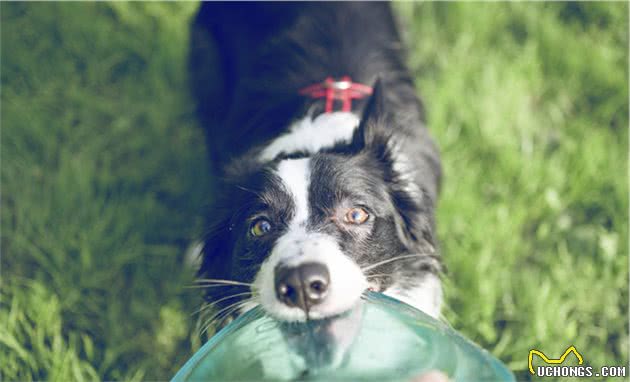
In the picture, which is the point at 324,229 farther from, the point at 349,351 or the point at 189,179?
the point at 189,179

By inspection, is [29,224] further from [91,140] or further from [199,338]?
[199,338]

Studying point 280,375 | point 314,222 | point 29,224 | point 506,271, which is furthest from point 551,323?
point 29,224

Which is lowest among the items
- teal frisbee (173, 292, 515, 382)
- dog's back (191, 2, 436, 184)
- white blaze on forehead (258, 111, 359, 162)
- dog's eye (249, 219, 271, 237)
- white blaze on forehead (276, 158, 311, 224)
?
teal frisbee (173, 292, 515, 382)

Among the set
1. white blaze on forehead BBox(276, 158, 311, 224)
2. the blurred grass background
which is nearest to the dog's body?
white blaze on forehead BBox(276, 158, 311, 224)

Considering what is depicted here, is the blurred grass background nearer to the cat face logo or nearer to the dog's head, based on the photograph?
the cat face logo

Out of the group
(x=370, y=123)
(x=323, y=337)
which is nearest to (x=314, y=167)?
(x=370, y=123)

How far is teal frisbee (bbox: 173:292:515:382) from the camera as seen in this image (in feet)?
5.84

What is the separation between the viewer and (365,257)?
91.8 inches

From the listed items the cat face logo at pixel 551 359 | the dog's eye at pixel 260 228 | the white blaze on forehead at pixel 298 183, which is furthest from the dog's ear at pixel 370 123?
the cat face logo at pixel 551 359

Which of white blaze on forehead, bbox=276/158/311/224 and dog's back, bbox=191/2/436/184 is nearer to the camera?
white blaze on forehead, bbox=276/158/311/224

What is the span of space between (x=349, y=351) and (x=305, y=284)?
26 centimetres

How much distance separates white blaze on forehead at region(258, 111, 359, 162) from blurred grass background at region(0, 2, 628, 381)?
87 cm

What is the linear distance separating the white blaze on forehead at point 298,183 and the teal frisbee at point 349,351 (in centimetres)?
41

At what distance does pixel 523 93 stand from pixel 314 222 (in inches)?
85.5
